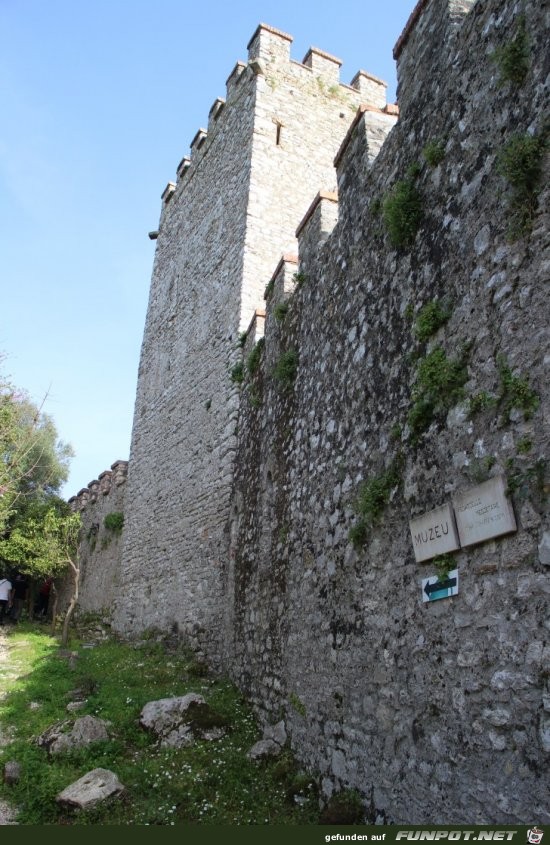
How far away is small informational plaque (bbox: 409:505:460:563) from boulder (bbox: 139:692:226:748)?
11.6 ft

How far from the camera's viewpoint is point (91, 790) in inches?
186

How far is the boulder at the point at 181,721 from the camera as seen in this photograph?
5.94 meters

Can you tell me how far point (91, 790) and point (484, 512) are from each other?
12.4 ft

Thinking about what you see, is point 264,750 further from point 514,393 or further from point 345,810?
point 514,393

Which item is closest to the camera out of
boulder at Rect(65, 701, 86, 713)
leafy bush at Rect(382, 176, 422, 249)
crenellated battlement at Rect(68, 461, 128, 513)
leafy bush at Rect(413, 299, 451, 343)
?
leafy bush at Rect(413, 299, 451, 343)

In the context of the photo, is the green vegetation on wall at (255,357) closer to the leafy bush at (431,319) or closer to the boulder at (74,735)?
the leafy bush at (431,319)

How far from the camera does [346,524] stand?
15.8ft

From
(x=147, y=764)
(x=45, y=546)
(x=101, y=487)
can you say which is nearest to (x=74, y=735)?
(x=147, y=764)

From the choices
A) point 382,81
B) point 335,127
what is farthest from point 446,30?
point 382,81

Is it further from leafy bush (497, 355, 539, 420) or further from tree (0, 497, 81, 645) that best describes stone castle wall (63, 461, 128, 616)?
leafy bush (497, 355, 539, 420)

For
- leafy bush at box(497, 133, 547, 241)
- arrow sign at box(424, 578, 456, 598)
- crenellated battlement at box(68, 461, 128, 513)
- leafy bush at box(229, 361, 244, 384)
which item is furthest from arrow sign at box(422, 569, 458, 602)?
crenellated battlement at box(68, 461, 128, 513)

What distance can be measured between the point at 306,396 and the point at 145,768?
365 centimetres

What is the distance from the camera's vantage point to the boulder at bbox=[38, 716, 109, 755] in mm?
5633

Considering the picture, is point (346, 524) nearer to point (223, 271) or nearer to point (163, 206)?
point (223, 271)
